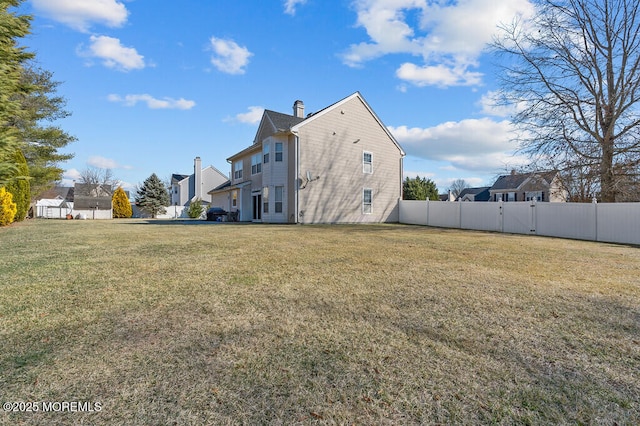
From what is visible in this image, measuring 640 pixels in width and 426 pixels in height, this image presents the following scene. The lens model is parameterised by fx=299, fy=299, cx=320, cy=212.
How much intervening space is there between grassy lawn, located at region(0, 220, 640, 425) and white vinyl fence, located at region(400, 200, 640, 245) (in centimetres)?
865

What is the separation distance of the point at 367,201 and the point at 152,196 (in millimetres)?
28766

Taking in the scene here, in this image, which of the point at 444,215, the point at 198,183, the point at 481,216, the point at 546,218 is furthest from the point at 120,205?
the point at 546,218

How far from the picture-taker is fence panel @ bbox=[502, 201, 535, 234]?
14266mm

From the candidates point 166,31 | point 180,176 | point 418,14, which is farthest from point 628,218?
point 180,176

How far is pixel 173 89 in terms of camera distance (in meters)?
14.9

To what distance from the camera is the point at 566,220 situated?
43.0 feet

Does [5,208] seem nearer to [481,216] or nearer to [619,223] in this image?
[481,216]

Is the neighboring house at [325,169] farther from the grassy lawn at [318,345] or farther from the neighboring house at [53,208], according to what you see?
the neighboring house at [53,208]

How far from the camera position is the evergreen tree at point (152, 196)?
119 ft

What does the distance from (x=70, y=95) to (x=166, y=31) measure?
580 inches

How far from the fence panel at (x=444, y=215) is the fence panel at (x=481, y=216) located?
34 centimetres

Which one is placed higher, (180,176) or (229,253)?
(180,176)

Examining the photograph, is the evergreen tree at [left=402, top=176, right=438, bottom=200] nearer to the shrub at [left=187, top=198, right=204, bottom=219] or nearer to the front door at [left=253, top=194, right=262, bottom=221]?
the front door at [left=253, top=194, right=262, bottom=221]

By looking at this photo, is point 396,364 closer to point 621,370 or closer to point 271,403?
point 271,403
